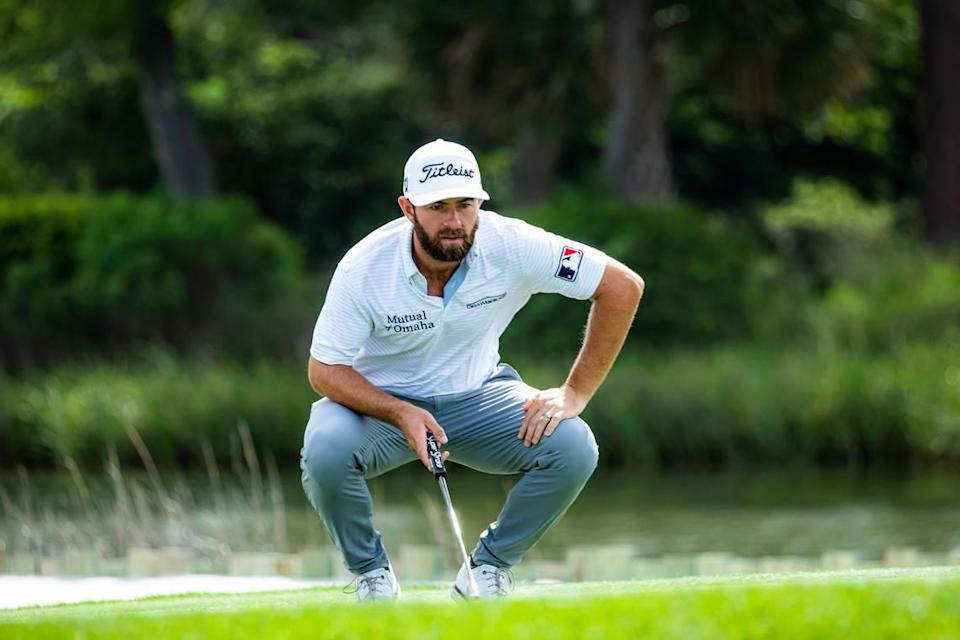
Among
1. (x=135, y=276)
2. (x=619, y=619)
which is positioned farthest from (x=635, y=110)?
(x=619, y=619)

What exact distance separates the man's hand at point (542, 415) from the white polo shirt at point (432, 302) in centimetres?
25

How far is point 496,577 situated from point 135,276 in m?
13.8

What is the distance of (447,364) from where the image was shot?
20.5 feet

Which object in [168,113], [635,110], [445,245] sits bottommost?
[635,110]

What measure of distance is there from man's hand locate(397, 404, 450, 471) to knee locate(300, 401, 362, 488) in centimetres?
17

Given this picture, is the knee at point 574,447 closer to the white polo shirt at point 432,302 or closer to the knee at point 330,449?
the white polo shirt at point 432,302

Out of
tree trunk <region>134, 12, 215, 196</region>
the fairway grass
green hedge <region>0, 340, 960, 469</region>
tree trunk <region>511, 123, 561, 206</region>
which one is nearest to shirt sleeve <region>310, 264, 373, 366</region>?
the fairway grass

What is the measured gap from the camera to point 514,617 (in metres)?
4.50

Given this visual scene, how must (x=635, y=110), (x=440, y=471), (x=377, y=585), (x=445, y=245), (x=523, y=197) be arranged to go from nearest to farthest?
(x=440, y=471)
(x=445, y=245)
(x=377, y=585)
(x=635, y=110)
(x=523, y=197)

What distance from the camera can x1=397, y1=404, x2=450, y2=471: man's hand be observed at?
589 centimetres

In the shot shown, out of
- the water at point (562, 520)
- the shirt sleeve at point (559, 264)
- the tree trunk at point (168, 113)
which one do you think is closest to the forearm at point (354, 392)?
the shirt sleeve at point (559, 264)

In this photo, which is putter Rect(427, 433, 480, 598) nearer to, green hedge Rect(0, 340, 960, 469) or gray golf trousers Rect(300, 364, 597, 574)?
gray golf trousers Rect(300, 364, 597, 574)

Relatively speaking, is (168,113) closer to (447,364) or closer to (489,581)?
(447,364)

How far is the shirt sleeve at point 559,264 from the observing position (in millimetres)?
6148
